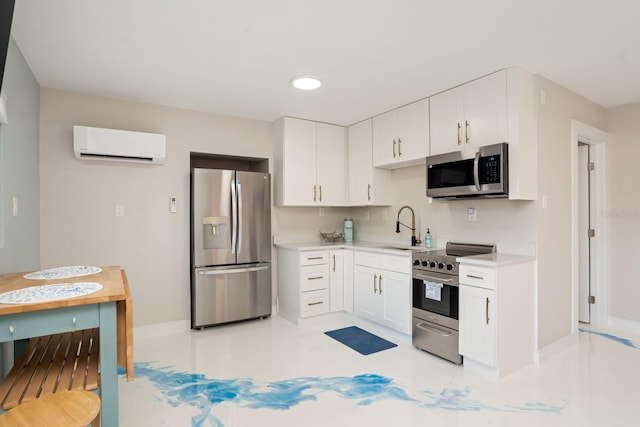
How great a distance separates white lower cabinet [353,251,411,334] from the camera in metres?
3.31

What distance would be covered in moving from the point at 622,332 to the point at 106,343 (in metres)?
4.68

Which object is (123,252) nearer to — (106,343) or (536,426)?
(106,343)

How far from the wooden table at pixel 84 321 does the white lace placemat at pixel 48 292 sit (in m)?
0.04

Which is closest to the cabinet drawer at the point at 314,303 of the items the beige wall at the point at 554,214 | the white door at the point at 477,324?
the white door at the point at 477,324

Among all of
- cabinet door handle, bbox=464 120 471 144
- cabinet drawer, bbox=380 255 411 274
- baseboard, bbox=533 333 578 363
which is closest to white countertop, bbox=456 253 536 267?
cabinet drawer, bbox=380 255 411 274

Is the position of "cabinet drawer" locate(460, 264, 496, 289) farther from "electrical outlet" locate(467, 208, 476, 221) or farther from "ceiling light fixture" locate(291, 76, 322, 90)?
"ceiling light fixture" locate(291, 76, 322, 90)

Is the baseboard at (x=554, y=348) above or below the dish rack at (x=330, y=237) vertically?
below

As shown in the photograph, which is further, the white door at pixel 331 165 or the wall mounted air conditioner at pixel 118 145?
the white door at pixel 331 165

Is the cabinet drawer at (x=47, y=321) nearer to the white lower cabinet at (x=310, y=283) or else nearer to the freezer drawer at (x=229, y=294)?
the freezer drawer at (x=229, y=294)

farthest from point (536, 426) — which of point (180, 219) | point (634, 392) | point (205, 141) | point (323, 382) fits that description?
point (205, 141)

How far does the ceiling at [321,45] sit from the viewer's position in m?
1.99

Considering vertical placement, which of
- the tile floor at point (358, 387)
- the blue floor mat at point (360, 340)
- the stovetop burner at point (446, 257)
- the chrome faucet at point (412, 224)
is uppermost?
the chrome faucet at point (412, 224)

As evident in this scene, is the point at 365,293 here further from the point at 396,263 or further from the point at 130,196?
the point at 130,196

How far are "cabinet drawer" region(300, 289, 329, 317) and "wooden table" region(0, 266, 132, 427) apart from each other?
237cm
